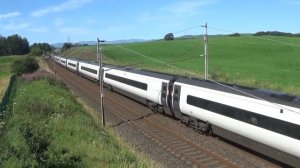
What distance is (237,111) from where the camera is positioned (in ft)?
56.9

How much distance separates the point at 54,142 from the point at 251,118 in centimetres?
832

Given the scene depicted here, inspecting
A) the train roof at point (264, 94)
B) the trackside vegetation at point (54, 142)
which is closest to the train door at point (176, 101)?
the train roof at point (264, 94)

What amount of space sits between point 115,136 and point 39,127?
3828 millimetres

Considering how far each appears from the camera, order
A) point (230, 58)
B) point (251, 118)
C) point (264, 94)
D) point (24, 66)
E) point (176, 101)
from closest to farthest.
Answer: point (251, 118), point (264, 94), point (176, 101), point (24, 66), point (230, 58)

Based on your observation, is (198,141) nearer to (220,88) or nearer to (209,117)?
(209,117)

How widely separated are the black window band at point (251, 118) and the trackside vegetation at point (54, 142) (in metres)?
4.53

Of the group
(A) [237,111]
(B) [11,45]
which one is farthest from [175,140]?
(B) [11,45]

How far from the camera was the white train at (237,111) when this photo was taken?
14.7 meters

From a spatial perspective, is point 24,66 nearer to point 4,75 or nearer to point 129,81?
point 4,75

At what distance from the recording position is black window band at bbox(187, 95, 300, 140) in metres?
14.3

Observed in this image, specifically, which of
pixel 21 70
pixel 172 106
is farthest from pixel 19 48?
pixel 172 106

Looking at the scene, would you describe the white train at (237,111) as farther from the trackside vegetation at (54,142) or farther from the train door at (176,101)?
the trackside vegetation at (54,142)

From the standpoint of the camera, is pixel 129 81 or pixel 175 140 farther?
pixel 129 81

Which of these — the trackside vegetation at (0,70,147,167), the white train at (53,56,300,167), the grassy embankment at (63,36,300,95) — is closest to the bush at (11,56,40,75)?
the grassy embankment at (63,36,300,95)
